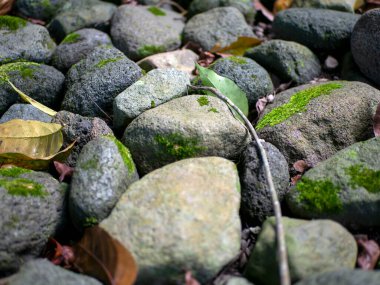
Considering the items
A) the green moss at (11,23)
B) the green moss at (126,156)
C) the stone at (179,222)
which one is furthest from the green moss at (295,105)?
the green moss at (11,23)

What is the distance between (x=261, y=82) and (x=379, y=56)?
37.7 inches

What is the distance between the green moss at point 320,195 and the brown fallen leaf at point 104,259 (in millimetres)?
1050

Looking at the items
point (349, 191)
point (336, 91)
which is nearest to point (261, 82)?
point (336, 91)

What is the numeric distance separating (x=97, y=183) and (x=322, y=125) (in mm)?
1554

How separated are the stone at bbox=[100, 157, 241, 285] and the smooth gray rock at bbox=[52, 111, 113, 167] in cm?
60

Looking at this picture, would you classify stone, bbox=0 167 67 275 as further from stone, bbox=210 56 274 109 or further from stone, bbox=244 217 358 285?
stone, bbox=210 56 274 109

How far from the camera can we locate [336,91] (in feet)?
10.0

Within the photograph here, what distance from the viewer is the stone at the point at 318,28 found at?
382 cm

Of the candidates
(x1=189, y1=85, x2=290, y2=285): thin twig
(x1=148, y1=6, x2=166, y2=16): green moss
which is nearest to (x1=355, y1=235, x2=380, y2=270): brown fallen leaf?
(x1=189, y1=85, x2=290, y2=285): thin twig

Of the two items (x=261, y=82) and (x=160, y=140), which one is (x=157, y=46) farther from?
(x=160, y=140)

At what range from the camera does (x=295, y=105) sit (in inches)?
122

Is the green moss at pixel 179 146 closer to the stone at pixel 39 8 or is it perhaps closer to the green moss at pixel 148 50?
the green moss at pixel 148 50

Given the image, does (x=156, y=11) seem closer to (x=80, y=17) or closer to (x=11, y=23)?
(x=80, y=17)

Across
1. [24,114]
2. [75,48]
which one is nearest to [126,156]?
[24,114]
